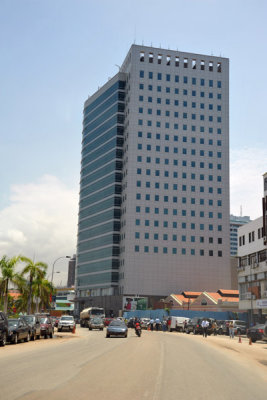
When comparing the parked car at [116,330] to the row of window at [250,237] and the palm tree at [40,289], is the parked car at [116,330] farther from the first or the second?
the row of window at [250,237]

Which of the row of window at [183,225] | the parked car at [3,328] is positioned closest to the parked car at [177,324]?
the parked car at [3,328]

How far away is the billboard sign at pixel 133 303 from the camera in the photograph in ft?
359

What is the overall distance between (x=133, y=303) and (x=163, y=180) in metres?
32.2

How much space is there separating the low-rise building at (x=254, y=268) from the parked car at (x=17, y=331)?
4062cm

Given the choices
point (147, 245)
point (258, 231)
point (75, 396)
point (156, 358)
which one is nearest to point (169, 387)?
point (75, 396)

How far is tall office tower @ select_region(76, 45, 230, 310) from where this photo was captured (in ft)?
390

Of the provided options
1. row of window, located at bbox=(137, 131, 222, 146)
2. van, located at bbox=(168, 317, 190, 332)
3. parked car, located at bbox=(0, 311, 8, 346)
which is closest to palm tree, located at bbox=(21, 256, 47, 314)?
van, located at bbox=(168, 317, 190, 332)

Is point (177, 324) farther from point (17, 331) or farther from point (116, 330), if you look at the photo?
point (17, 331)

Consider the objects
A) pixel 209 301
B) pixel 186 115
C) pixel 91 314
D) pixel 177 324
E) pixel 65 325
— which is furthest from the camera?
pixel 186 115

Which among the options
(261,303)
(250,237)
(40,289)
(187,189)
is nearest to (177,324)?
(261,303)

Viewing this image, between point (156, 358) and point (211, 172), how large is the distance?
10834cm

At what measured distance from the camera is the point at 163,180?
12206 cm

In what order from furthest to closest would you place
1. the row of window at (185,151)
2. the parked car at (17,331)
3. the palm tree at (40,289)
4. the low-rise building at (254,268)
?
the row of window at (185,151), the low-rise building at (254,268), the palm tree at (40,289), the parked car at (17,331)

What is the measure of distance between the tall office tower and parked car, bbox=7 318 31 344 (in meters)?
85.1
